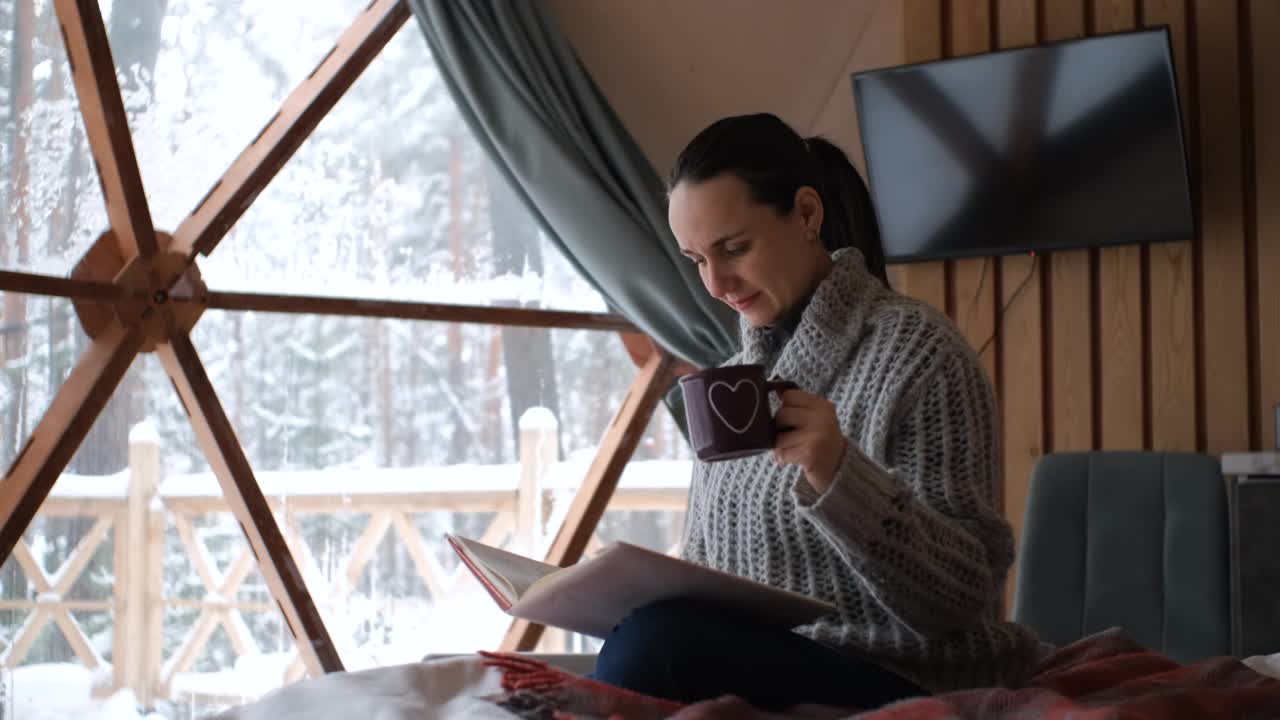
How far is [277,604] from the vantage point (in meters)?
3.04

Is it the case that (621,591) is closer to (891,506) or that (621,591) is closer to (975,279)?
(891,506)

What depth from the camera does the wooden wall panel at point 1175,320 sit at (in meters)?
3.13

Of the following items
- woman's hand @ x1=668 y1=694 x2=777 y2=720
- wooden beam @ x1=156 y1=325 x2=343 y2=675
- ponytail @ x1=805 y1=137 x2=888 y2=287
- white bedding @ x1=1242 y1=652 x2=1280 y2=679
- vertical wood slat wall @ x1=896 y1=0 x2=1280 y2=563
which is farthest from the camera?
vertical wood slat wall @ x1=896 y1=0 x2=1280 y2=563

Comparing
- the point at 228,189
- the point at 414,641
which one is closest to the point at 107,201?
the point at 228,189

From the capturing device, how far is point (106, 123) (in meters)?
2.66

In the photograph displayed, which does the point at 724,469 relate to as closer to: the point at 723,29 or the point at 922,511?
the point at 922,511

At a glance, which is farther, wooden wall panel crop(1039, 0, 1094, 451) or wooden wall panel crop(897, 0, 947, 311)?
wooden wall panel crop(897, 0, 947, 311)

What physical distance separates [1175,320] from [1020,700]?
225cm

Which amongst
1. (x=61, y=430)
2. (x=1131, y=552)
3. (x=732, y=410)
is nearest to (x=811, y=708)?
(x=732, y=410)

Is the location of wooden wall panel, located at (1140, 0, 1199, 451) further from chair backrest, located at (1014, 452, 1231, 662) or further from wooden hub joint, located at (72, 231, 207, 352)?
wooden hub joint, located at (72, 231, 207, 352)

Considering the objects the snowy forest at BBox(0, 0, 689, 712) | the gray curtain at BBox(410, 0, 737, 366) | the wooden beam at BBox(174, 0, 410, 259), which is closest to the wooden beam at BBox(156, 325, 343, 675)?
the snowy forest at BBox(0, 0, 689, 712)

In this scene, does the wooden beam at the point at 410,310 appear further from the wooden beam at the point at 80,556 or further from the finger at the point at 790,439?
the finger at the point at 790,439

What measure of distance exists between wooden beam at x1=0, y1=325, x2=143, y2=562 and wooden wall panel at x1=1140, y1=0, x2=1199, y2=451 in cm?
244

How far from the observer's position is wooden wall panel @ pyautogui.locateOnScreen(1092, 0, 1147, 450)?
320 centimetres
